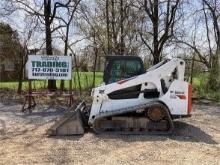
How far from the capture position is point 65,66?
16.2 meters

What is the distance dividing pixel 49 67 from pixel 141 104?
5.59m

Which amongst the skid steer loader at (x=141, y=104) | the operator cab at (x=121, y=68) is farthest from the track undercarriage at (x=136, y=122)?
the operator cab at (x=121, y=68)

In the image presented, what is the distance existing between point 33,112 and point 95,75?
6.13 metres

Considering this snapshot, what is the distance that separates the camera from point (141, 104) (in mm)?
11422

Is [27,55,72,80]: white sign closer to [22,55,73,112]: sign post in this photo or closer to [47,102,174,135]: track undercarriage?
[22,55,73,112]: sign post

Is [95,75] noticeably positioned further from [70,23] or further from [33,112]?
[33,112]

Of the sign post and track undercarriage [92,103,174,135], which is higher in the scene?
the sign post

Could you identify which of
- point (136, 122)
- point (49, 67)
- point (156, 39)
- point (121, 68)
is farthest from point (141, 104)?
point (156, 39)

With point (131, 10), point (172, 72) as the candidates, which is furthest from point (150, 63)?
point (172, 72)

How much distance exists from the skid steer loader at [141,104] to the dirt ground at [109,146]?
427 millimetres

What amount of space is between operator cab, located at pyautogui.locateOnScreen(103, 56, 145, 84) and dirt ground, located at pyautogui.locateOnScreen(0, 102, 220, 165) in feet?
5.80

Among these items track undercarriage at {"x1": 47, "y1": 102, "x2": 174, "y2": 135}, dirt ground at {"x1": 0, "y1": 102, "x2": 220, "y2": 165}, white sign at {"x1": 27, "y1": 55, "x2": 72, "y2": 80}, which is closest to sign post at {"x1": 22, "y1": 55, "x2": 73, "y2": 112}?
white sign at {"x1": 27, "y1": 55, "x2": 72, "y2": 80}

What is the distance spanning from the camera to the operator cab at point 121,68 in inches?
484

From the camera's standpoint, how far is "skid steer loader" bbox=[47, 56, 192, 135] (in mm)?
11328
